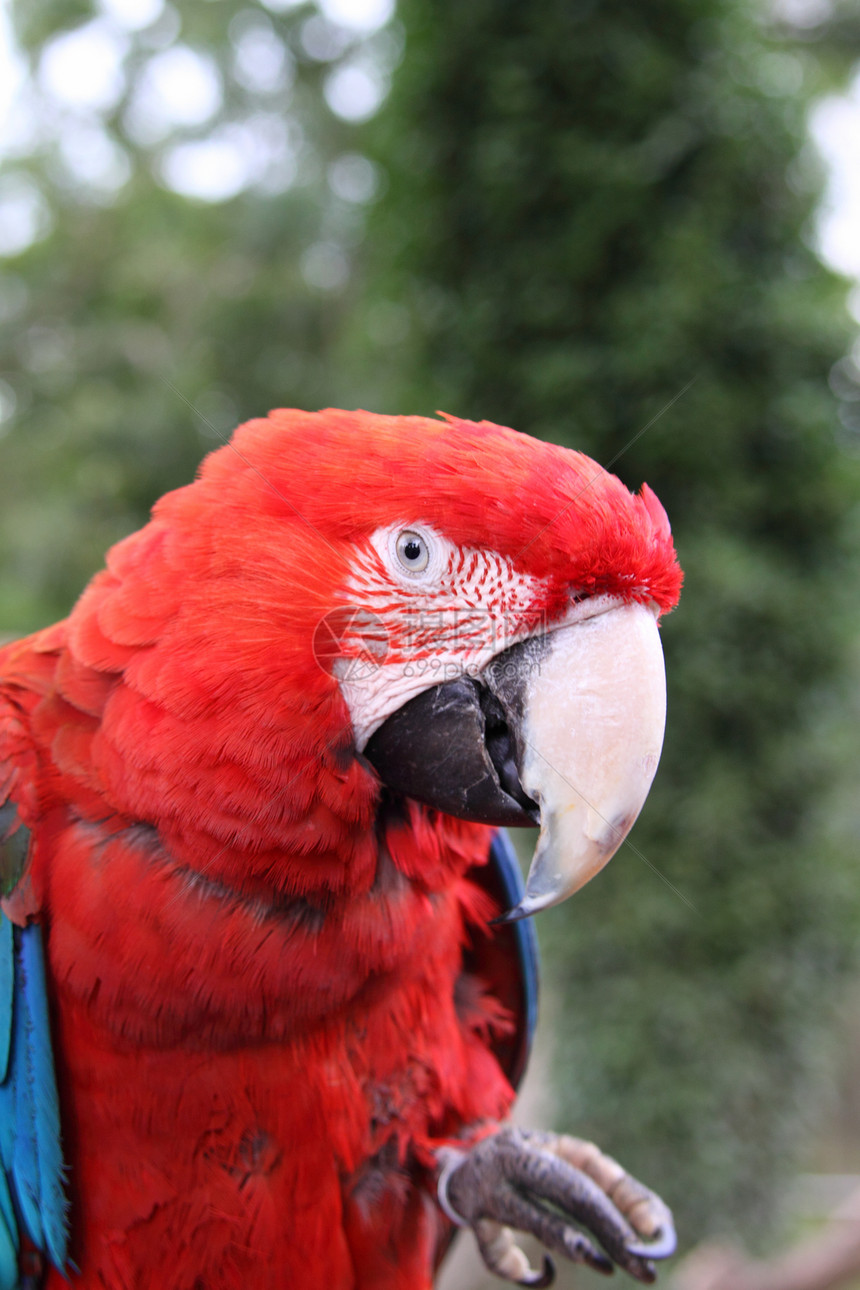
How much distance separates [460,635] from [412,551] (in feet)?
0.32

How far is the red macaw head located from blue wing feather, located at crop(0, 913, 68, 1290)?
1.12 feet

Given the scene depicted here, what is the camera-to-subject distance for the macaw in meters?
0.81

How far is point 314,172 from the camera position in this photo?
5582 mm

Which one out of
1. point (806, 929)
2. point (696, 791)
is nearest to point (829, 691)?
point (696, 791)

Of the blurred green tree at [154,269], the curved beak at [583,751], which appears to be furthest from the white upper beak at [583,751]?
the blurred green tree at [154,269]

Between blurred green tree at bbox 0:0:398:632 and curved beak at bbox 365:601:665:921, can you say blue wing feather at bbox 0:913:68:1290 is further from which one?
blurred green tree at bbox 0:0:398:632

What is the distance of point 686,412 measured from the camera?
2.78 metres

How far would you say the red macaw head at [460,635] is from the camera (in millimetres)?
794

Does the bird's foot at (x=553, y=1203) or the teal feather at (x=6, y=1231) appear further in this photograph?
the bird's foot at (x=553, y=1203)

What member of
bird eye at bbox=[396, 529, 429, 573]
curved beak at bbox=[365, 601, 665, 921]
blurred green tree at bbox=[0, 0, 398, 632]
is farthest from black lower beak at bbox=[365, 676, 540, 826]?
blurred green tree at bbox=[0, 0, 398, 632]

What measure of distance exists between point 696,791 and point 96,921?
2.43 meters

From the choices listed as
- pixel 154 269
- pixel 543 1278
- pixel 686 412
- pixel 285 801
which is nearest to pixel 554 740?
pixel 285 801

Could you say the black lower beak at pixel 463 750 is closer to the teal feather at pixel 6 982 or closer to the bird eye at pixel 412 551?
the bird eye at pixel 412 551

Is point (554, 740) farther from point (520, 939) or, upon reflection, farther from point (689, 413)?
point (689, 413)
